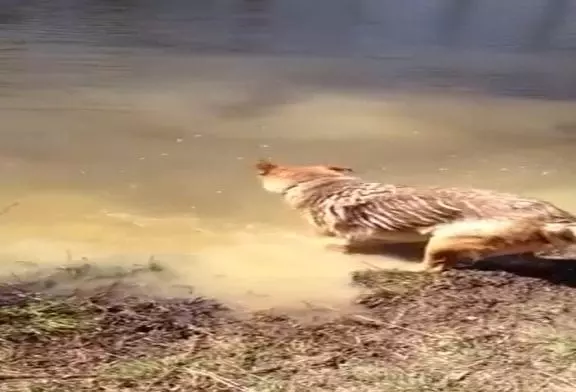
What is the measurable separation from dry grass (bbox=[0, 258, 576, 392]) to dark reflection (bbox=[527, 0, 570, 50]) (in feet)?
12.3

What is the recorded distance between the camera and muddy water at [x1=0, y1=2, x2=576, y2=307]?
9.98 ft

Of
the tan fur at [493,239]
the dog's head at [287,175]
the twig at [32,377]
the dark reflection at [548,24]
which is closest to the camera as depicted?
the twig at [32,377]

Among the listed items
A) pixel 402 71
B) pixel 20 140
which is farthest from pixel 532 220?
pixel 402 71

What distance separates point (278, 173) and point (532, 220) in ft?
2.82

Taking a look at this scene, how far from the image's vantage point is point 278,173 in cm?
326

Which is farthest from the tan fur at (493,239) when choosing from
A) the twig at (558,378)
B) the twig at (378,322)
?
the twig at (558,378)

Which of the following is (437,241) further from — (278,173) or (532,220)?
(278,173)

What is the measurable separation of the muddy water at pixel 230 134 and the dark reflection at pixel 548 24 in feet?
0.89

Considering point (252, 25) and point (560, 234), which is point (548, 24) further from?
point (560, 234)

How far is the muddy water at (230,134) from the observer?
3041mm

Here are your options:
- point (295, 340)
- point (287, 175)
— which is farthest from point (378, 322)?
point (287, 175)

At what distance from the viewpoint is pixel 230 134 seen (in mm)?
4195

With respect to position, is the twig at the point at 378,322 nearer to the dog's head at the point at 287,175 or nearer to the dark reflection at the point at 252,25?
the dog's head at the point at 287,175

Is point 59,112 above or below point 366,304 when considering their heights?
above
